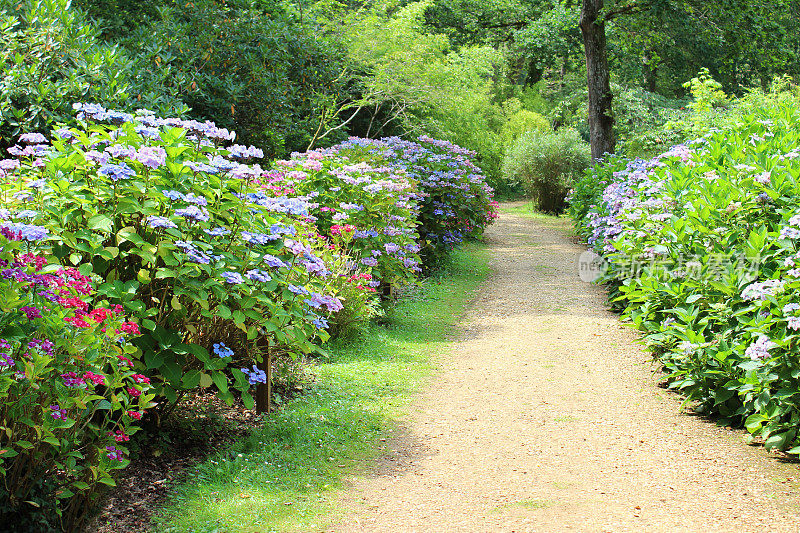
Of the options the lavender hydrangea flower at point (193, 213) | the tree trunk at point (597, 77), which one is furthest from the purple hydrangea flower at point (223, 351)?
the tree trunk at point (597, 77)

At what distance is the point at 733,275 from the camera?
3969mm

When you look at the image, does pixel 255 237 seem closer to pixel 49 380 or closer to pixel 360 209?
pixel 49 380

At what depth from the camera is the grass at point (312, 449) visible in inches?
115

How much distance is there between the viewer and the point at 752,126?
5.37 meters

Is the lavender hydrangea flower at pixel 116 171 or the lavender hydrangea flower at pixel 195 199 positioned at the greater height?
the lavender hydrangea flower at pixel 116 171

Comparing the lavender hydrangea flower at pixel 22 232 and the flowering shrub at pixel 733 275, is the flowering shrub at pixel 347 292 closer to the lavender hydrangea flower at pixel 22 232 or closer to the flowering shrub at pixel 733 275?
the flowering shrub at pixel 733 275

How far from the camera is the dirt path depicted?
118 inches

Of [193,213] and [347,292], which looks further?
[347,292]

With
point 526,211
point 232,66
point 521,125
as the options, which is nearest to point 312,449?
point 232,66

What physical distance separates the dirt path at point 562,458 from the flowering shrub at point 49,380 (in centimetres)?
114

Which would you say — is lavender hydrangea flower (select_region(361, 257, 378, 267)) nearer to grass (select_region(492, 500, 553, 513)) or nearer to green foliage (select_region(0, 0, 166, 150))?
green foliage (select_region(0, 0, 166, 150))

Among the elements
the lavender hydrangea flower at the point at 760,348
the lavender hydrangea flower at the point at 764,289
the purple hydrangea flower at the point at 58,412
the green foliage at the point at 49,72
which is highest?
the green foliage at the point at 49,72

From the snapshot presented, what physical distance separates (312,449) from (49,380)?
1669 millimetres

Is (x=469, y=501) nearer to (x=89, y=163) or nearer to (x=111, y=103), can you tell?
(x=89, y=163)
